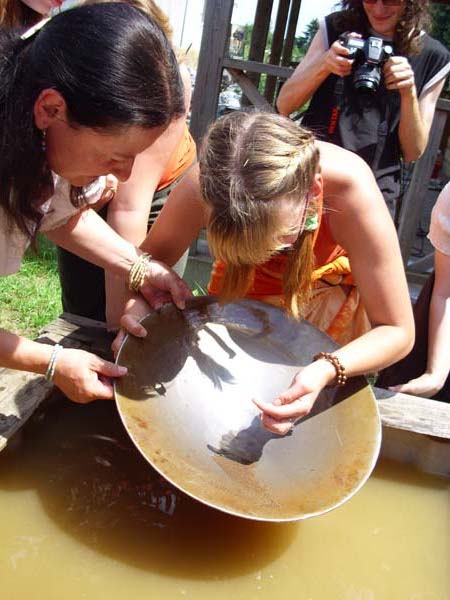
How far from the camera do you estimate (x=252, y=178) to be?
1282 millimetres

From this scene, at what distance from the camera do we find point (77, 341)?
1714 millimetres

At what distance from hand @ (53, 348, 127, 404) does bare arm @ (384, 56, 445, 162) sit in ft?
3.86

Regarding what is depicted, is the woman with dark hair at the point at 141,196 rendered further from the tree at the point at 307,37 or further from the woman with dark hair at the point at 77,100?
the tree at the point at 307,37

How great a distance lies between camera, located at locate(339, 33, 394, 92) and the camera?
6.16 ft

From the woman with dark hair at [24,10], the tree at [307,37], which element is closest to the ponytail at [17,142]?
the woman with dark hair at [24,10]

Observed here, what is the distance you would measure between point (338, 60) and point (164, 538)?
1.36 m

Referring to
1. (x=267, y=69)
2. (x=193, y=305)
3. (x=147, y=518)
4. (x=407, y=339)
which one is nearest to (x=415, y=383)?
(x=407, y=339)

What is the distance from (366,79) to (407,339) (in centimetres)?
81

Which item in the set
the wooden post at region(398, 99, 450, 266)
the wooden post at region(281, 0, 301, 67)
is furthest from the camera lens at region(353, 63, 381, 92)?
the wooden post at region(281, 0, 301, 67)

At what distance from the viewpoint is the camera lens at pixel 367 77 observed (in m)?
1.90

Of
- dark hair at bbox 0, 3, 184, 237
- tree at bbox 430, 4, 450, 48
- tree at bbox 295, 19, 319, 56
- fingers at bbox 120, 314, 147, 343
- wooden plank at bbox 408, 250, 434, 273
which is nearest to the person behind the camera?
dark hair at bbox 0, 3, 184, 237

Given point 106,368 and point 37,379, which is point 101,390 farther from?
point 37,379

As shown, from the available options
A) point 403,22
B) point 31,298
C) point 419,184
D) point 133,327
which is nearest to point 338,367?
point 133,327

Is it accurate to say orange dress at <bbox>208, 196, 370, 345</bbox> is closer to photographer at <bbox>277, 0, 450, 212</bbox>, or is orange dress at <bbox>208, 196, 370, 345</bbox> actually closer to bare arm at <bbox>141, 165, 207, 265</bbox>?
bare arm at <bbox>141, 165, 207, 265</bbox>
